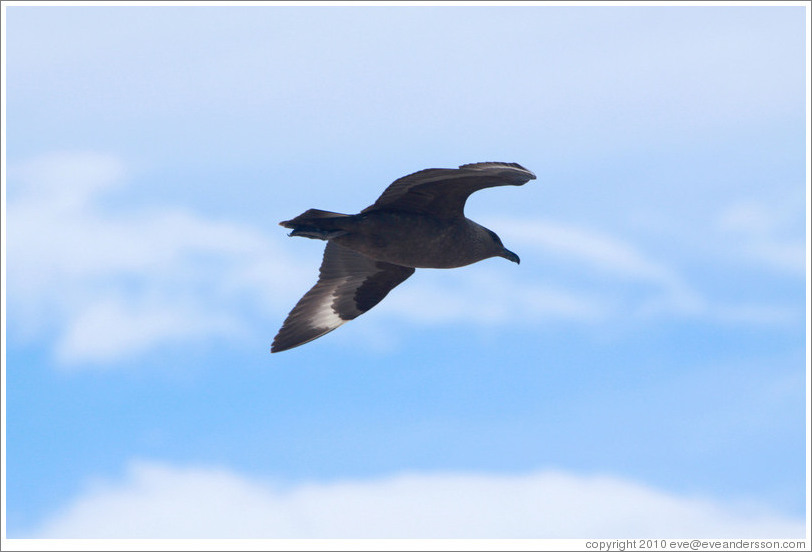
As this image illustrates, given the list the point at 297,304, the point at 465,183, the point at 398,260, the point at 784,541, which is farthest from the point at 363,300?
the point at 784,541

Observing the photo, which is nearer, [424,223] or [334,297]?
[424,223]

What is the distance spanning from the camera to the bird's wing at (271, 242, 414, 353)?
10383 mm

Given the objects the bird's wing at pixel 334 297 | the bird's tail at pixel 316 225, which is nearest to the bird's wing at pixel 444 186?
the bird's tail at pixel 316 225

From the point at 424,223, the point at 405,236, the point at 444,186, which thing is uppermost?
the point at 444,186

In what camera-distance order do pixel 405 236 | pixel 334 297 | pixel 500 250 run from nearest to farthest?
pixel 405 236 < pixel 500 250 < pixel 334 297

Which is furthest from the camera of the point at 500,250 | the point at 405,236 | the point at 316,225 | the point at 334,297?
the point at 334,297

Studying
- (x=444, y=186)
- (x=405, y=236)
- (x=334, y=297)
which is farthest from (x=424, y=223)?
(x=334, y=297)

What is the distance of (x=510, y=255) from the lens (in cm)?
964

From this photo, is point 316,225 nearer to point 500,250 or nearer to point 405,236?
point 405,236

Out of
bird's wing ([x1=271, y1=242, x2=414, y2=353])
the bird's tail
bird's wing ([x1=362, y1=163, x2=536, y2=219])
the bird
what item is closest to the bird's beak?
the bird

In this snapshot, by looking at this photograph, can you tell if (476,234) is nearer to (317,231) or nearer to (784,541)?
(317,231)

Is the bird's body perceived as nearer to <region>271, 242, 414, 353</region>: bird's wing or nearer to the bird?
the bird

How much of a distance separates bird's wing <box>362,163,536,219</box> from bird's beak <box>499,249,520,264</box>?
76 centimetres

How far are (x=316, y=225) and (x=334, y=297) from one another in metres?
2.03
